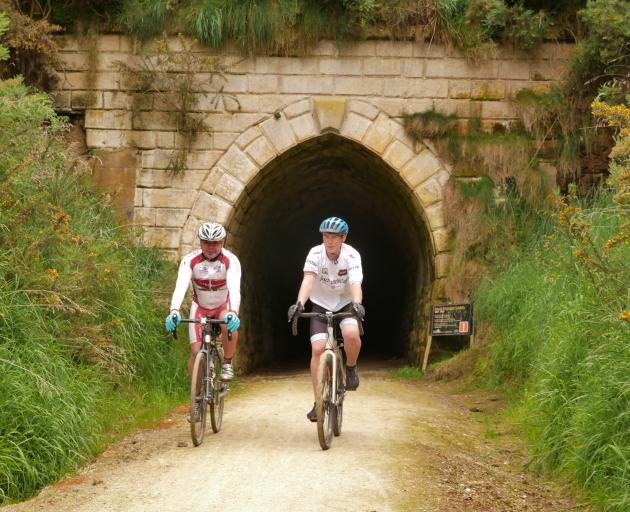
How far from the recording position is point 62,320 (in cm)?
730

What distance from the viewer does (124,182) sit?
36.0 ft

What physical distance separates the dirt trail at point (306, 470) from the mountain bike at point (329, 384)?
5.6 inches

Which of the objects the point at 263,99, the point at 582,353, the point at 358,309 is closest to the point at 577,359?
the point at 582,353

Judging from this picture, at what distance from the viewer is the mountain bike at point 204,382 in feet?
20.6

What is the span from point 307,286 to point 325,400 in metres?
0.87

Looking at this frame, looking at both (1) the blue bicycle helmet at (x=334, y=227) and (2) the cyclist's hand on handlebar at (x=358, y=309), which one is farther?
(1) the blue bicycle helmet at (x=334, y=227)

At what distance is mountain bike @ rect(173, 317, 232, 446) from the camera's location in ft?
20.6

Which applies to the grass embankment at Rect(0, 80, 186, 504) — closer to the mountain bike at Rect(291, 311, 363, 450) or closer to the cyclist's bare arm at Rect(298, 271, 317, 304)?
the mountain bike at Rect(291, 311, 363, 450)

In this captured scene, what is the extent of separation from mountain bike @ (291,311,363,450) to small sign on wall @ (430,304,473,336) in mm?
3974

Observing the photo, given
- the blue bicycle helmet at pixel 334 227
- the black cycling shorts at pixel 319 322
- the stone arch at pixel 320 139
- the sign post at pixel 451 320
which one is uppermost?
the stone arch at pixel 320 139

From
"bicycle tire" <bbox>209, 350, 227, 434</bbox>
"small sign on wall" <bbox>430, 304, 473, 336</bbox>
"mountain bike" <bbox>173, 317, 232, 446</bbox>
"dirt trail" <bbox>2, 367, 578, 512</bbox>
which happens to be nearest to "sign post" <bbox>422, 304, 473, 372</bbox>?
"small sign on wall" <bbox>430, 304, 473, 336</bbox>

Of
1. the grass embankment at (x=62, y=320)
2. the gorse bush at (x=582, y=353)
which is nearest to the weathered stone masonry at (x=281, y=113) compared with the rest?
the grass embankment at (x=62, y=320)

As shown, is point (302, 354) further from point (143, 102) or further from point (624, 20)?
point (624, 20)

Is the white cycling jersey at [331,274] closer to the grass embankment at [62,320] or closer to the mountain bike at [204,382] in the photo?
the mountain bike at [204,382]
